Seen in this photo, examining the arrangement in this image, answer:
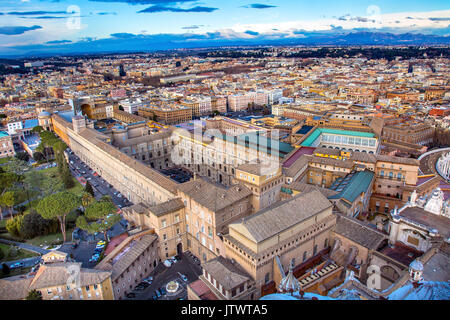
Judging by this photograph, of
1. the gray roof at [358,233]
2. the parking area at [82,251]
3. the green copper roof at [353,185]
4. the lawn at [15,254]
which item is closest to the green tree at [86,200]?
the parking area at [82,251]

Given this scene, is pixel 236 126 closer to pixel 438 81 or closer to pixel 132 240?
pixel 132 240

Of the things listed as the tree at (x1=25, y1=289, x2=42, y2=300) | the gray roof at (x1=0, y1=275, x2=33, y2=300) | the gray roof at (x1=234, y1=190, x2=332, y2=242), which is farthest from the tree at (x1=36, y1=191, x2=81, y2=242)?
the gray roof at (x1=234, y1=190, x2=332, y2=242)

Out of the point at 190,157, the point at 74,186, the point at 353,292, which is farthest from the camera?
the point at 190,157

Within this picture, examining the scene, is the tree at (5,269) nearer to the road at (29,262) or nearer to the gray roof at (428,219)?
the road at (29,262)

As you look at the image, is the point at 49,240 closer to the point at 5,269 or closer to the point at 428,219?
the point at 5,269

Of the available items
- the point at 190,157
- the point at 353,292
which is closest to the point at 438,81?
the point at 190,157
